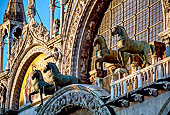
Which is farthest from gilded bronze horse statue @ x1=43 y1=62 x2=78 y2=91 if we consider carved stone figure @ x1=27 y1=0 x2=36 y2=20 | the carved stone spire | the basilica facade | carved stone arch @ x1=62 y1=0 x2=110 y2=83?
the carved stone spire

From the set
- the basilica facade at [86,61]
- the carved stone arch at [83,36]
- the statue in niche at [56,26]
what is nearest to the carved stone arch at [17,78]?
the basilica facade at [86,61]

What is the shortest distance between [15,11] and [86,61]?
8.92 metres

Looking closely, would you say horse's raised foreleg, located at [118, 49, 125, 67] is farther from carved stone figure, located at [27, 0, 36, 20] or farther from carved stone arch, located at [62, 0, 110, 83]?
carved stone figure, located at [27, 0, 36, 20]

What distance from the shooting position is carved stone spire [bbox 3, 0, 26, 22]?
3703 cm

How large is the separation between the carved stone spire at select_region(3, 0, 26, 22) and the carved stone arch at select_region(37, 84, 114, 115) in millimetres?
11380

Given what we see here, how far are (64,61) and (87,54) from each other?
118 cm

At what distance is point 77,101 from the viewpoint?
2444cm

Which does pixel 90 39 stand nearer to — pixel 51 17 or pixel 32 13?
pixel 51 17

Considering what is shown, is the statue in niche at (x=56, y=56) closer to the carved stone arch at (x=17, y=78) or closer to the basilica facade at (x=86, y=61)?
the basilica facade at (x=86, y=61)

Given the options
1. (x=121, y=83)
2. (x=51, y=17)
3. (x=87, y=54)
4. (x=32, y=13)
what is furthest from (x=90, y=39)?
(x=121, y=83)

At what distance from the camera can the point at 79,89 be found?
957 inches

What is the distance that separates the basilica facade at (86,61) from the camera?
21.4 m

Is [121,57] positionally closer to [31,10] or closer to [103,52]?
[103,52]

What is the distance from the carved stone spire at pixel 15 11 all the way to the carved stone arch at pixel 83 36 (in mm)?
7933
